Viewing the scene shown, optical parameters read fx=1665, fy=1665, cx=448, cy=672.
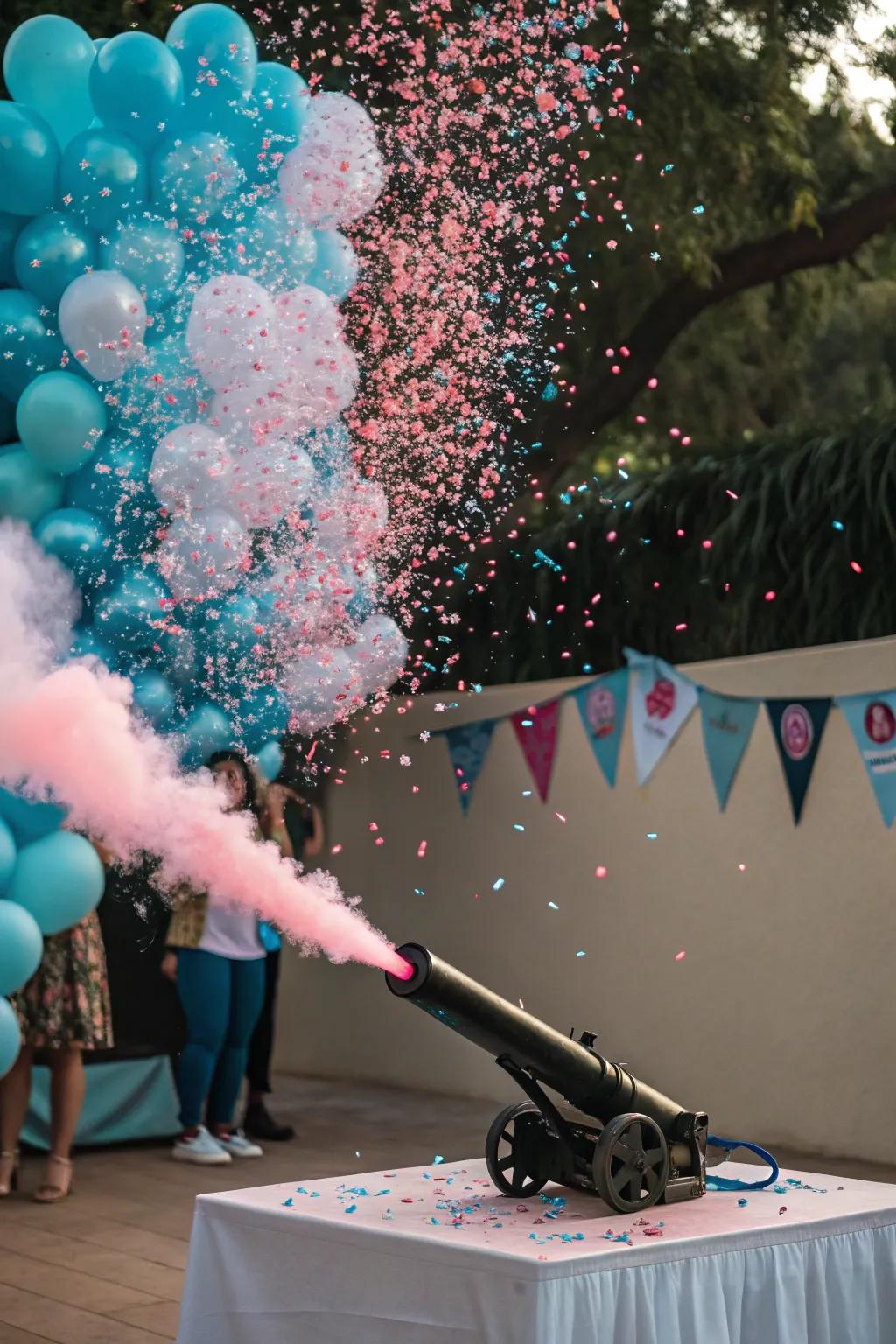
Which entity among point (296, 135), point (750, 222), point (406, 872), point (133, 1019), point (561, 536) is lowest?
point (133, 1019)

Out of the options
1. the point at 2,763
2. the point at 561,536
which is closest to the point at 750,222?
the point at 561,536

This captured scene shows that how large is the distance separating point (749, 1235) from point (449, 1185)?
78cm

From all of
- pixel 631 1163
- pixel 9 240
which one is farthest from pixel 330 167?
pixel 631 1163

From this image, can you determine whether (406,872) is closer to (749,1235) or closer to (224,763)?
(224,763)

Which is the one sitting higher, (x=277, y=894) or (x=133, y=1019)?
(x=277, y=894)

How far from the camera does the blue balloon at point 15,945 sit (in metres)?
4.72

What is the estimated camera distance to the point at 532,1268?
2896 mm

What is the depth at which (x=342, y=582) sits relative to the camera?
5.80 m

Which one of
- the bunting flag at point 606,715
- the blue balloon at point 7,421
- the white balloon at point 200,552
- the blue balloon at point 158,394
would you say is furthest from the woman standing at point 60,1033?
the bunting flag at point 606,715

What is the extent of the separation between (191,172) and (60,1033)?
3.17 m

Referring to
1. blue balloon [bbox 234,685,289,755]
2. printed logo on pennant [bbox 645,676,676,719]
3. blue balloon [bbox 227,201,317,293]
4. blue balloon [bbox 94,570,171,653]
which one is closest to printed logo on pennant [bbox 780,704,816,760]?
printed logo on pennant [bbox 645,676,676,719]

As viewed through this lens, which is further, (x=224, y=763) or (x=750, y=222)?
(x=750, y=222)

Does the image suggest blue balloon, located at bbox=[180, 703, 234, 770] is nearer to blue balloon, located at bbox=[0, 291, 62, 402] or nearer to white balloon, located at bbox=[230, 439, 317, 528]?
white balloon, located at bbox=[230, 439, 317, 528]

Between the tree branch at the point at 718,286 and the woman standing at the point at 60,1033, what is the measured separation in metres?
5.45
